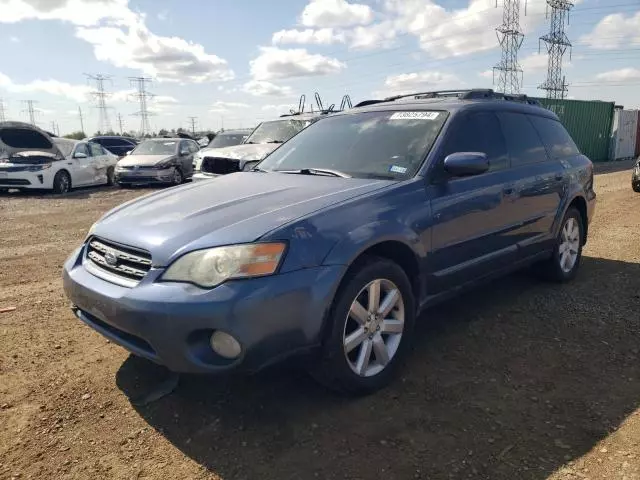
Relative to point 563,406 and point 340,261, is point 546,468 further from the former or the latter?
point 340,261

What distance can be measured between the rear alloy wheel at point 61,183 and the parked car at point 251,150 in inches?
224

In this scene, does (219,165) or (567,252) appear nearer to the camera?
(567,252)

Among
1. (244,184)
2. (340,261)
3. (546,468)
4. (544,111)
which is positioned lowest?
(546,468)

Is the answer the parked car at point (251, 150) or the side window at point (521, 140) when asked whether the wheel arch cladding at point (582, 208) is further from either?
the parked car at point (251, 150)

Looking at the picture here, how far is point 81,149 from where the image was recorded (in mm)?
15258

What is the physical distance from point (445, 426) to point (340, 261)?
1026 mm

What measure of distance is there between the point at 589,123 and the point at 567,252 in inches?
869

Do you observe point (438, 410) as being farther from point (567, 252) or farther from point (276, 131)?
point (276, 131)

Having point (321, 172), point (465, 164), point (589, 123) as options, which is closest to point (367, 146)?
point (321, 172)

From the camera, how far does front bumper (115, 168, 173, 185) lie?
48.4 feet

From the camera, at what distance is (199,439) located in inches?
108

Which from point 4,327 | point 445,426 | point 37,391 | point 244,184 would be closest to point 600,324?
point 445,426

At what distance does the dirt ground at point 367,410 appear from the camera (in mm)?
2555

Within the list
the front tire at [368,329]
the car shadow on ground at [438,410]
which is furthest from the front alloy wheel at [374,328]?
the car shadow on ground at [438,410]
